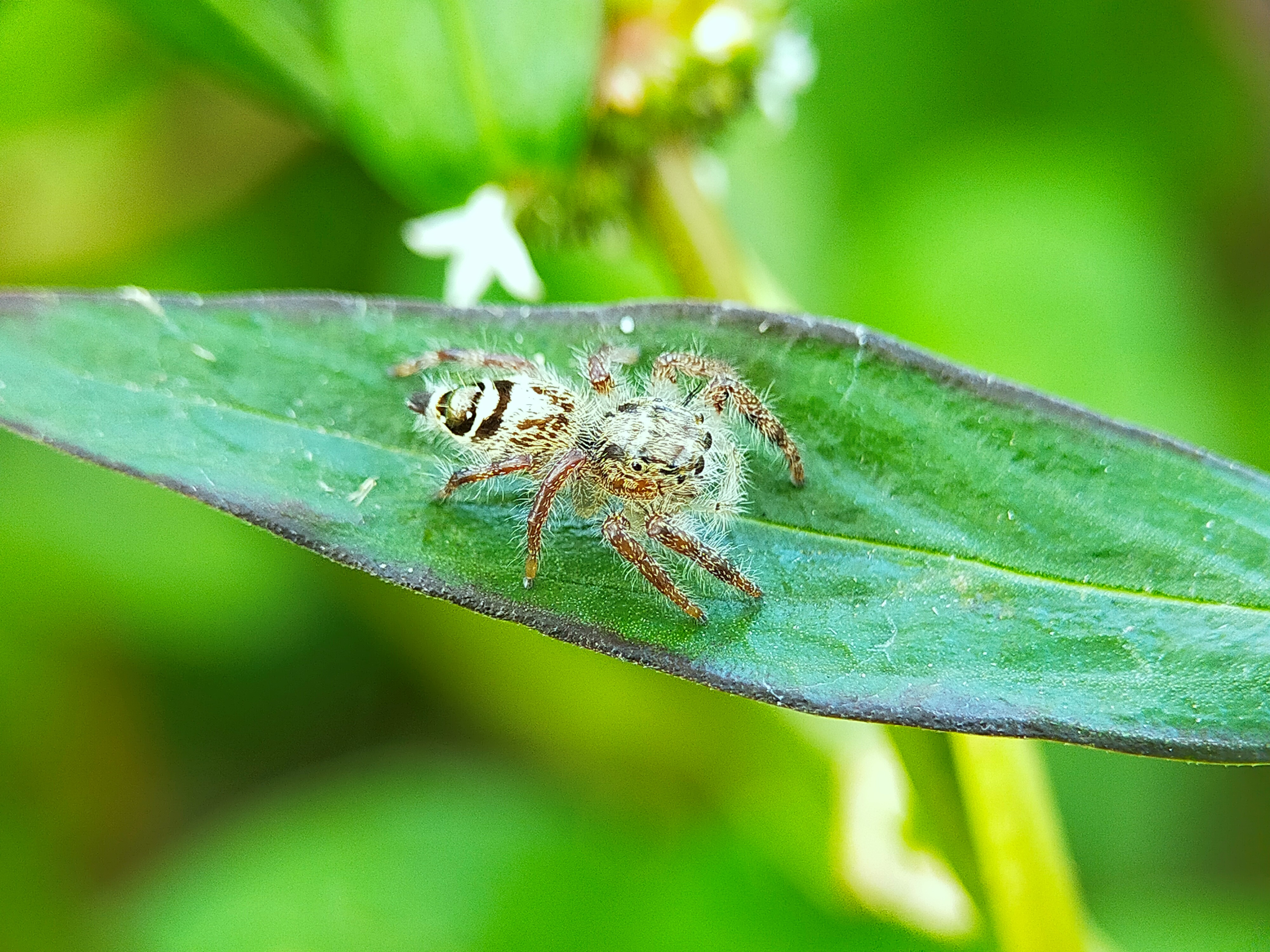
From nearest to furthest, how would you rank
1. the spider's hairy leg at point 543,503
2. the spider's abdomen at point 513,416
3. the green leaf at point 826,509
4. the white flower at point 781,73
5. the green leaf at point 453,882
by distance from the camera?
the green leaf at point 826,509 → the spider's hairy leg at point 543,503 → the spider's abdomen at point 513,416 → the white flower at point 781,73 → the green leaf at point 453,882

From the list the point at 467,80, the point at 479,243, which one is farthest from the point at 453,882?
the point at 467,80

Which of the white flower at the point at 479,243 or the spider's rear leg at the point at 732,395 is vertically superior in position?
the white flower at the point at 479,243

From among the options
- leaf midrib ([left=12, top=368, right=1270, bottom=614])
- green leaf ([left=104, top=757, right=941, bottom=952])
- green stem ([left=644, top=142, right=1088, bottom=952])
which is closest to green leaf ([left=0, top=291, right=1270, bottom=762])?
leaf midrib ([left=12, top=368, right=1270, bottom=614])

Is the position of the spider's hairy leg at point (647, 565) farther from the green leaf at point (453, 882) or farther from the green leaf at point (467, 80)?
the green leaf at point (453, 882)

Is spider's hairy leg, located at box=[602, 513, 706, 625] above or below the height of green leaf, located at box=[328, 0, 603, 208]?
below

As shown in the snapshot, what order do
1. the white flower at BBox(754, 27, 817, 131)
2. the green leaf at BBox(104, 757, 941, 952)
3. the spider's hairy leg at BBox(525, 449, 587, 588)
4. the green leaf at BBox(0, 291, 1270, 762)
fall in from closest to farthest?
the green leaf at BBox(0, 291, 1270, 762) < the spider's hairy leg at BBox(525, 449, 587, 588) < the white flower at BBox(754, 27, 817, 131) < the green leaf at BBox(104, 757, 941, 952)

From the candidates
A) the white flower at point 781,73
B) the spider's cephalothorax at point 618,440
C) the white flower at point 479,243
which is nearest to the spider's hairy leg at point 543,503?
the spider's cephalothorax at point 618,440

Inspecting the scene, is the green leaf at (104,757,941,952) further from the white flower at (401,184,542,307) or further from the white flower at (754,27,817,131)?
the white flower at (754,27,817,131)
